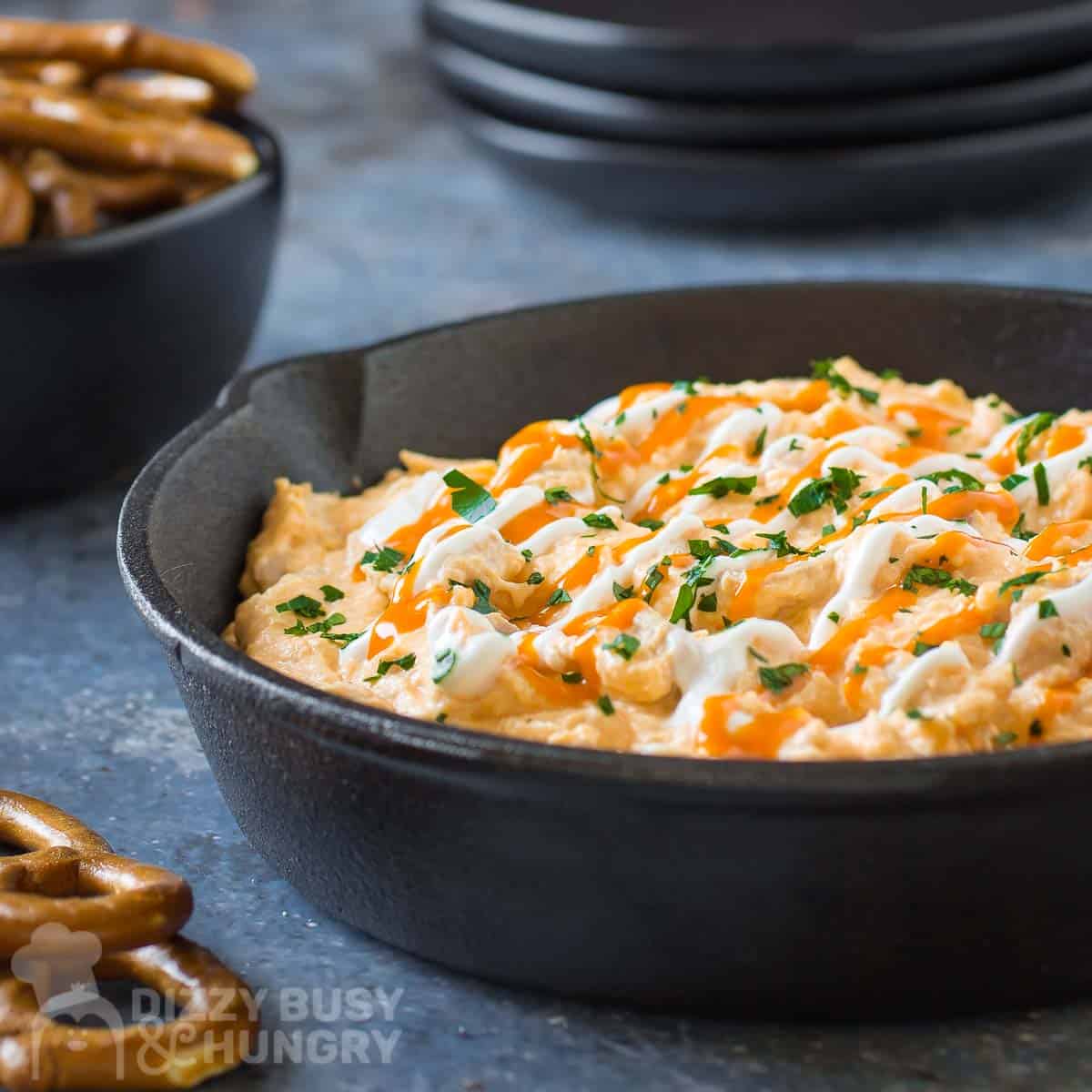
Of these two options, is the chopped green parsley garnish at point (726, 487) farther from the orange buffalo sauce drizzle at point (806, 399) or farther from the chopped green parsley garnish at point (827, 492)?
the orange buffalo sauce drizzle at point (806, 399)

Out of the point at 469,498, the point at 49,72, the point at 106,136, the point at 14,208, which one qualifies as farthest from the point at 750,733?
the point at 49,72

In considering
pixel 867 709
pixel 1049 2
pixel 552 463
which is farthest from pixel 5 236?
pixel 1049 2


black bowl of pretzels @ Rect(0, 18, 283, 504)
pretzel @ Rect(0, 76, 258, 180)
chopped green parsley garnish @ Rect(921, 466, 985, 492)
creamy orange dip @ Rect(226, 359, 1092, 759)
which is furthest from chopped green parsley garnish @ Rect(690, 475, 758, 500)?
pretzel @ Rect(0, 76, 258, 180)

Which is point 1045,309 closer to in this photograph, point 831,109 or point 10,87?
point 831,109

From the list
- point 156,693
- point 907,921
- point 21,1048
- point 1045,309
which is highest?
point 1045,309

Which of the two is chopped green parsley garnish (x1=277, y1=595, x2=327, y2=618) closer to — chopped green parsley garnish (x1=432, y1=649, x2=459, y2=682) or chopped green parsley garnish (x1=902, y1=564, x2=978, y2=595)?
chopped green parsley garnish (x1=432, y1=649, x2=459, y2=682)

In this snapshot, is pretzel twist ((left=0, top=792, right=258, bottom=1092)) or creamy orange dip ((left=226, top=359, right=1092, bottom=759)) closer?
pretzel twist ((left=0, top=792, right=258, bottom=1092))

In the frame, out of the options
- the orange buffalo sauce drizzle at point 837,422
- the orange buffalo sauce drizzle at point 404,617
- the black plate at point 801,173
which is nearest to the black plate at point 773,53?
the black plate at point 801,173
